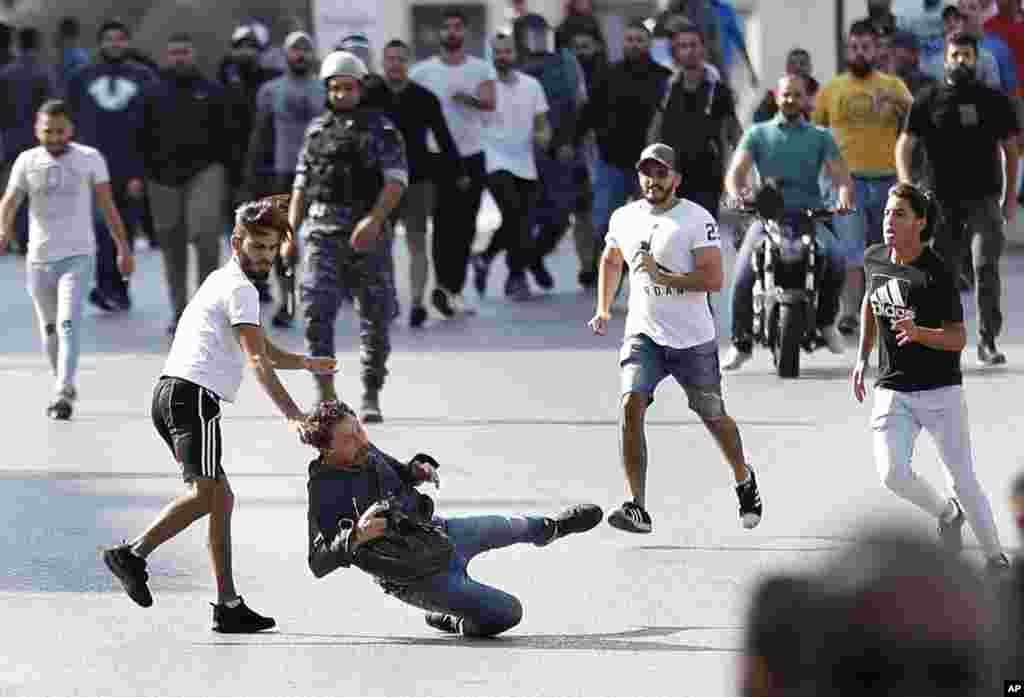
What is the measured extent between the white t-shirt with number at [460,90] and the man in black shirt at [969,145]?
454 cm

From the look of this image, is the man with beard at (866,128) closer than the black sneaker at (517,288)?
Yes

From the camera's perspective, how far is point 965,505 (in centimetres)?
772

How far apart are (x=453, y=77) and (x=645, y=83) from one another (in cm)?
144

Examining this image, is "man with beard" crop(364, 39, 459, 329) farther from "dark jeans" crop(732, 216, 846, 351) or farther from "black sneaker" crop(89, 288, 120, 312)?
"dark jeans" crop(732, 216, 846, 351)

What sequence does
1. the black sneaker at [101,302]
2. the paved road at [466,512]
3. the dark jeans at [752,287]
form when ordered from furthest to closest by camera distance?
1. the black sneaker at [101,302]
2. the dark jeans at [752,287]
3. the paved road at [466,512]

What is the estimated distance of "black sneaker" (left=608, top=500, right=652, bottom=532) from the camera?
855 cm

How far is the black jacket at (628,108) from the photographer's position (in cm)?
1738

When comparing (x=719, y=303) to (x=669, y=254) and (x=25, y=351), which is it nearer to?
(x=25, y=351)

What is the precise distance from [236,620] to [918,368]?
2.35m

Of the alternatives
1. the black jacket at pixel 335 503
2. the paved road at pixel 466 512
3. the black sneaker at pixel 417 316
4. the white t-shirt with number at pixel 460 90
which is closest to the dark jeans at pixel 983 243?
the paved road at pixel 466 512

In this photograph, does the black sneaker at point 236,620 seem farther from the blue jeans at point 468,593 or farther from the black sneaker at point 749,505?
the black sneaker at point 749,505

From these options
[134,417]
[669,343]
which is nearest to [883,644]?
[669,343]

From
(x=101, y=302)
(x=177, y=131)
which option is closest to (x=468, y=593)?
(x=177, y=131)

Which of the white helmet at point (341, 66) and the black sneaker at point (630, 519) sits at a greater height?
the white helmet at point (341, 66)
